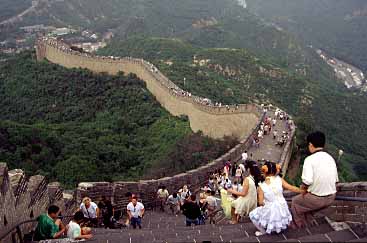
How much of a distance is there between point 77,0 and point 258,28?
1879 inches

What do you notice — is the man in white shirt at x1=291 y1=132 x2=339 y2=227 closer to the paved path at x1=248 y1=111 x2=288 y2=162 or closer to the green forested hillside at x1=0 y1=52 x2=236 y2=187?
the green forested hillside at x1=0 y1=52 x2=236 y2=187

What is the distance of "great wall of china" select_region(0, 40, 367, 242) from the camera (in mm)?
7789

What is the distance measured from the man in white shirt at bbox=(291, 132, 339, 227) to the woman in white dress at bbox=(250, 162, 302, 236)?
8.0 inches

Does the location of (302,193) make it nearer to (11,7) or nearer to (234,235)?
(234,235)

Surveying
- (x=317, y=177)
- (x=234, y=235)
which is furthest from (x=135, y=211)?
(x=317, y=177)

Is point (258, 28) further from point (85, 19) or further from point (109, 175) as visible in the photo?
point (109, 175)

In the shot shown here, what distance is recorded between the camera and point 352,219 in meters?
7.80

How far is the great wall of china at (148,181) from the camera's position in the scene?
7.79 meters

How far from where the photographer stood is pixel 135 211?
32.4ft

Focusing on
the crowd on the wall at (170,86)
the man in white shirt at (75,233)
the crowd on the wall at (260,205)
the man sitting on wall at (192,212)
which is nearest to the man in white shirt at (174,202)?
the crowd on the wall at (260,205)

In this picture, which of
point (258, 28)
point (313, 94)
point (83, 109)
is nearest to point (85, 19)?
point (258, 28)

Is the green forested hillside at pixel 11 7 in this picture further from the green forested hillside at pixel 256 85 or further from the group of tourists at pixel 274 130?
the group of tourists at pixel 274 130

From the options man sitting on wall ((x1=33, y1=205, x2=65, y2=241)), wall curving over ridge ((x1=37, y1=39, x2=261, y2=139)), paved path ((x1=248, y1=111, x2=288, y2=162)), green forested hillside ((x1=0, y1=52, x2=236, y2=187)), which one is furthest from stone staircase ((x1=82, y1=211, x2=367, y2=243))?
wall curving over ridge ((x1=37, y1=39, x2=261, y2=139))

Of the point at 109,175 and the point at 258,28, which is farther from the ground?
the point at 258,28
